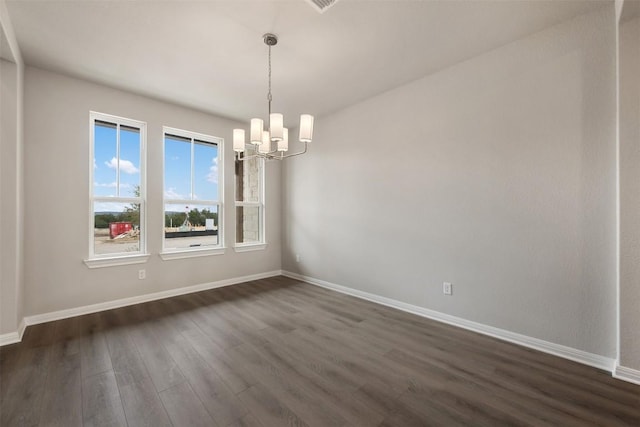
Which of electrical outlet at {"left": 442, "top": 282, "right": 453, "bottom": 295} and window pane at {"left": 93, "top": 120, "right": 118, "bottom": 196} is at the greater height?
window pane at {"left": 93, "top": 120, "right": 118, "bottom": 196}

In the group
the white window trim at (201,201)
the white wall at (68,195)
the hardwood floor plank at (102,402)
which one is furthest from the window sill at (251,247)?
the hardwood floor plank at (102,402)

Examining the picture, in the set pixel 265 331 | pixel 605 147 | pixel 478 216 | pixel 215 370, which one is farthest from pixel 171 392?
pixel 605 147

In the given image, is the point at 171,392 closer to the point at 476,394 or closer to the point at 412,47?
the point at 476,394

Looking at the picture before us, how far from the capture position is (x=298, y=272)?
486 centimetres

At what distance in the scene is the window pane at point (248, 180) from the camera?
4.69 meters

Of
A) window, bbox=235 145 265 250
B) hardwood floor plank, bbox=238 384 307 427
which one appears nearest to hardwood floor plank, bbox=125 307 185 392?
hardwood floor plank, bbox=238 384 307 427

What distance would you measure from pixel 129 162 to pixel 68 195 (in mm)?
783

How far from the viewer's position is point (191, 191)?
164 inches

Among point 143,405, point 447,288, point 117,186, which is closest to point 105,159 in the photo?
point 117,186

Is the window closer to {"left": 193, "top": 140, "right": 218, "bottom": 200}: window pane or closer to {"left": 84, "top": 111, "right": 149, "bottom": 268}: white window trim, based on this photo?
{"left": 193, "top": 140, "right": 218, "bottom": 200}: window pane

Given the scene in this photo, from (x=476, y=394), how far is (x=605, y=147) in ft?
7.12

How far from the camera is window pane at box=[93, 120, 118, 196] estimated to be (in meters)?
3.37

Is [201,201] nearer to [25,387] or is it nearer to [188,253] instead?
[188,253]

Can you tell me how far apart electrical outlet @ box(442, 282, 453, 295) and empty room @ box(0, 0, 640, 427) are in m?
0.02
